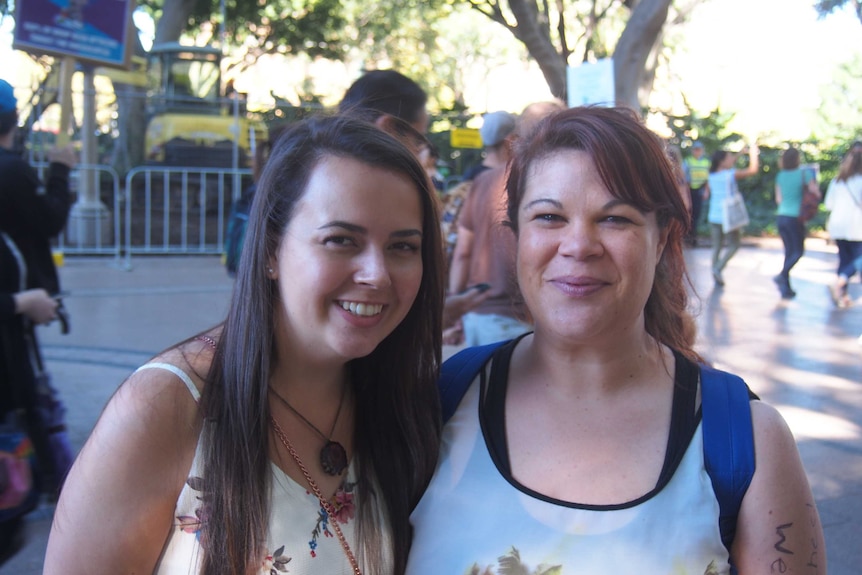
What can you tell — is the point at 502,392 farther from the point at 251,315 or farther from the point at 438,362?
the point at 251,315

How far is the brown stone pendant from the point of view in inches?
69.6

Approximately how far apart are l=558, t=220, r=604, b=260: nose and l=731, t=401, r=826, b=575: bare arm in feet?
1.46

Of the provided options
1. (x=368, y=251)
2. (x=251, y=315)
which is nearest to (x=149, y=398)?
(x=251, y=315)

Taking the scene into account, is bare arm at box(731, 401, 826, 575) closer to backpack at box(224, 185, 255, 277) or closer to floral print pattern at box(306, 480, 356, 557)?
floral print pattern at box(306, 480, 356, 557)

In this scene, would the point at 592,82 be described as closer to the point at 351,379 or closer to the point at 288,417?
the point at 351,379

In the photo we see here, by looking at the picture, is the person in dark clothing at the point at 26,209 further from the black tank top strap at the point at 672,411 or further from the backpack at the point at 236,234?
the black tank top strap at the point at 672,411

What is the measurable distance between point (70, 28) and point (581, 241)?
24.1 feet

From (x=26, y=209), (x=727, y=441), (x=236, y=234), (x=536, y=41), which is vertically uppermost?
(x=536, y=41)

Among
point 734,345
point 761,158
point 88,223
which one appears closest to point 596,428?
point 734,345

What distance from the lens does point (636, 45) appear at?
11516 mm

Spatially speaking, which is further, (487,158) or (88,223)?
(88,223)

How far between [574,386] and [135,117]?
650 inches

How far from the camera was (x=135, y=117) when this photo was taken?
1670 cm

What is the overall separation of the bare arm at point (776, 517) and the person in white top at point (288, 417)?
2.12 ft
